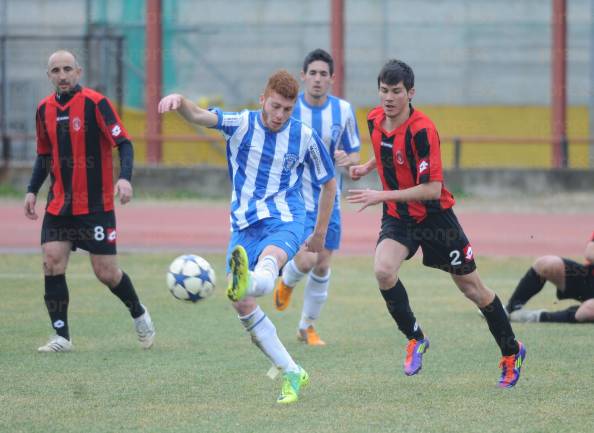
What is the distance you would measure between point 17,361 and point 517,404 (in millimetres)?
3159

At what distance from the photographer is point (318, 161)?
6117 mm

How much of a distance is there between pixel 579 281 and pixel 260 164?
341 centimetres

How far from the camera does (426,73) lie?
70.0 feet

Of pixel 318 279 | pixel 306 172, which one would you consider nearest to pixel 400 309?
pixel 318 279

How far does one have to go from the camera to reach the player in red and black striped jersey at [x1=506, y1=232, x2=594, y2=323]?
8.21m

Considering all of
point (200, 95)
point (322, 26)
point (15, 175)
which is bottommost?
point (15, 175)

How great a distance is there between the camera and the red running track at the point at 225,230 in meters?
13.5

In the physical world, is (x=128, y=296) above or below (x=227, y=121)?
below

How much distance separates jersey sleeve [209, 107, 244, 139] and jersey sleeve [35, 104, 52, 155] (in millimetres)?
1783

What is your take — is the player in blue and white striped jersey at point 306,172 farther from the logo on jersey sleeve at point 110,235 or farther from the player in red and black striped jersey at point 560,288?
the player in red and black striped jersey at point 560,288

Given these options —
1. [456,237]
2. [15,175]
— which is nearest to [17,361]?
[456,237]

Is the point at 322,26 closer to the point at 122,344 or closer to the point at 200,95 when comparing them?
the point at 200,95

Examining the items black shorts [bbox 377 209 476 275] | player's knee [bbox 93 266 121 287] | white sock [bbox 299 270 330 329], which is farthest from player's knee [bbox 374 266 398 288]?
player's knee [bbox 93 266 121 287]

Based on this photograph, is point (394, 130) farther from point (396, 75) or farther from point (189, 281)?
point (189, 281)
